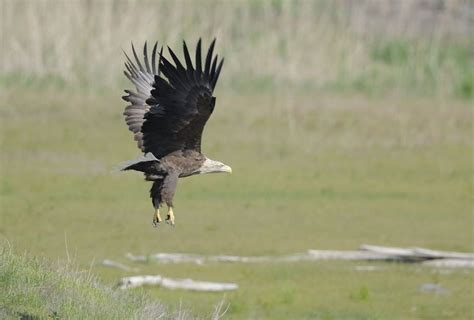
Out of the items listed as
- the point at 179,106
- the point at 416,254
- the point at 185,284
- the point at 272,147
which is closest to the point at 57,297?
the point at 179,106

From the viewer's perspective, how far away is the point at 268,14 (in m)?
22.7

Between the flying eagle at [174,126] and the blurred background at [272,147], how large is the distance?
996mm

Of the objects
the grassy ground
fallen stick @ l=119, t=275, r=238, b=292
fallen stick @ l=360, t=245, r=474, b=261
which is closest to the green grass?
the grassy ground

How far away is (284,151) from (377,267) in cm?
573

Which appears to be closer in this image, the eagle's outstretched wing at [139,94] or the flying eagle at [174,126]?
the flying eagle at [174,126]

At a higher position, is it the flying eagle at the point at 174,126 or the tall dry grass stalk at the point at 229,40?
the tall dry grass stalk at the point at 229,40

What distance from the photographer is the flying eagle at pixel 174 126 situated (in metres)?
8.00

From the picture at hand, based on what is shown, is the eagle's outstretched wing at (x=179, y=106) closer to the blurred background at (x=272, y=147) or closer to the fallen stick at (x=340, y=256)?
the blurred background at (x=272, y=147)

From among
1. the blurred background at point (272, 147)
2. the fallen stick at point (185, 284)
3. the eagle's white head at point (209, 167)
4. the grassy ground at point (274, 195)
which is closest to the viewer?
the eagle's white head at point (209, 167)

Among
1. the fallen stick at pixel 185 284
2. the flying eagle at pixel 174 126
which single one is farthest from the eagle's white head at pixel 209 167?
the fallen stick at pixel 185 284

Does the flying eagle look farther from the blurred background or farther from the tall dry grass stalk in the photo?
the tall dry grass stalk

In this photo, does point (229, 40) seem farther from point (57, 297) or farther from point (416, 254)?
point (57, 297)

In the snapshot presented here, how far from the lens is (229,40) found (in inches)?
838

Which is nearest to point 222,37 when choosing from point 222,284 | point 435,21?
point 435,21
